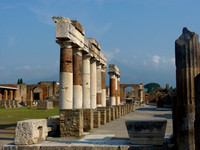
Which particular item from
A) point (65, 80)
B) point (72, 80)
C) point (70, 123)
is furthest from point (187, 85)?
Answer: point (72, 80)

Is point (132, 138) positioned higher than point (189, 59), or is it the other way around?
point (189, 59)

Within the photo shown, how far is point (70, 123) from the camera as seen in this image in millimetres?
8844

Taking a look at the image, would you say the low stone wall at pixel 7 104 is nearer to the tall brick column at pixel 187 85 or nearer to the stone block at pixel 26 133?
the stone block at pixel 26 133

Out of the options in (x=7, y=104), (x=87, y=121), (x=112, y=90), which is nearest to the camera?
(x=87, y=121)

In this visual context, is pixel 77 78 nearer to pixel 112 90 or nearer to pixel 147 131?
pixel 147 131

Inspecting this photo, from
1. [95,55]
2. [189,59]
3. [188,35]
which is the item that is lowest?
[189,59]

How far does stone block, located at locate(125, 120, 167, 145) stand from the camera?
654cm

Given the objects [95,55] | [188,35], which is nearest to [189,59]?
[188,35]

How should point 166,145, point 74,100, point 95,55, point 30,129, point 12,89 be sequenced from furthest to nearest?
point 12,89 < point 95,55 < point 74,100 < point 30,129 < point 166,145

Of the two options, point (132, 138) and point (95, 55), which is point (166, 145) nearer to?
point (132, 138)

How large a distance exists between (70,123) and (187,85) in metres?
4.70

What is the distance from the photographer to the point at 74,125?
8.84m

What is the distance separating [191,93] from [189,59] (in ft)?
2.45

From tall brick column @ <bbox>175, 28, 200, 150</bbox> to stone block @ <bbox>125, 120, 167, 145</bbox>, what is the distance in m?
0.98
